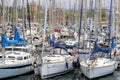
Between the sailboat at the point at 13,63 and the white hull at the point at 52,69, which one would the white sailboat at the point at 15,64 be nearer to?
the sailboat at the point at 13,63

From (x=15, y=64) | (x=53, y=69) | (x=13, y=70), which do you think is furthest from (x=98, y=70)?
(x=13, y=70)

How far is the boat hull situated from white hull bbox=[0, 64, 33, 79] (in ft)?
7.08

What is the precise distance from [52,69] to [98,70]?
14.5 ft

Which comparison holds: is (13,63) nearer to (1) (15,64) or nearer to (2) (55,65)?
(1) (15,64)

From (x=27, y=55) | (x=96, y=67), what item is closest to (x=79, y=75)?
(x=96, y=67)

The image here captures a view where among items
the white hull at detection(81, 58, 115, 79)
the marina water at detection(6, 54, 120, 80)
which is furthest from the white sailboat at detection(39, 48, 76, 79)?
the white hull at detection(81, 58, 115, 79)

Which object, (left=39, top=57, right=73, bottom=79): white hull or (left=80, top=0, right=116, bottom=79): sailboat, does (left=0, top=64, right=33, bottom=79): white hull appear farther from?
(left=80, top=0, right=116, bottom=79): sailboat

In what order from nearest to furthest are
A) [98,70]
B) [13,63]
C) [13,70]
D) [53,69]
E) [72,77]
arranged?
[13,63], [13,70], [98,70], [53,69], [72,77]

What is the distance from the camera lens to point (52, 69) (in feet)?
96.4

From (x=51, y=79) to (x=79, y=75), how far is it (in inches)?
132

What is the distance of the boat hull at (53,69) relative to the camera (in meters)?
28.7

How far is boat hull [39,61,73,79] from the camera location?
28.7m

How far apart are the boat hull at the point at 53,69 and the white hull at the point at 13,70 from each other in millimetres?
2157

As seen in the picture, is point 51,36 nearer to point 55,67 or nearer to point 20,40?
point 20,40
